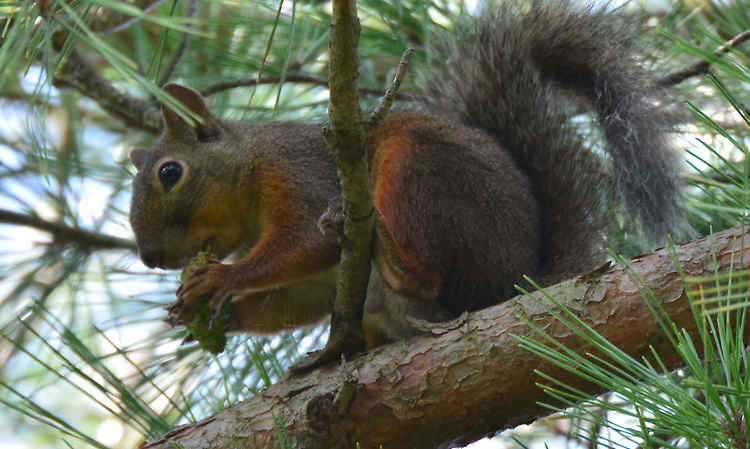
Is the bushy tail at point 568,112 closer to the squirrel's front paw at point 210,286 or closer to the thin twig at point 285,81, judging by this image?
the thin twig at point 285,81

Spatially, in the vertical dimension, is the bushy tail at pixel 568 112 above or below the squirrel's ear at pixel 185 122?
below

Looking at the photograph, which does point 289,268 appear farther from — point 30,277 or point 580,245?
point 30,277

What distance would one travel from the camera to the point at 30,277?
262 centimetres

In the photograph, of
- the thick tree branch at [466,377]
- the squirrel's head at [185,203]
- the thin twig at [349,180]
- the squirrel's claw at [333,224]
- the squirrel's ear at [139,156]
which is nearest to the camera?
the thin twig at [349,180]

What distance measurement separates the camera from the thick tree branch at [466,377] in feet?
4.51

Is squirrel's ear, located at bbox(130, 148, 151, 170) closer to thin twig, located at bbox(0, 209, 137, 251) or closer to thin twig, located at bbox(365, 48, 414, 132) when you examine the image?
thin twig, located at bbox(0, 209, 137, 251)

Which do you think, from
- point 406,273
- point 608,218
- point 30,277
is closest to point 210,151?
point 406,273

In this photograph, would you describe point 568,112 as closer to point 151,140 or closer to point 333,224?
point 333,224

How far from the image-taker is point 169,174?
6.82 ft

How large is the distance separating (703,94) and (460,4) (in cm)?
89

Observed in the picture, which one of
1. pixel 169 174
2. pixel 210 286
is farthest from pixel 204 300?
pixel 169 174

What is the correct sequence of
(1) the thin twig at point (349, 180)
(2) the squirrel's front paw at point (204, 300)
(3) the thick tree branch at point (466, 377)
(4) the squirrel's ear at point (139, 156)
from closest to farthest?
(1) the thin twig at point (349, 180)
(3) the thick tree branch at point (466, 377)
(2) the squirrel's front paw at point (204, 300)
(4) the squirrel's ear at point (139, 156)

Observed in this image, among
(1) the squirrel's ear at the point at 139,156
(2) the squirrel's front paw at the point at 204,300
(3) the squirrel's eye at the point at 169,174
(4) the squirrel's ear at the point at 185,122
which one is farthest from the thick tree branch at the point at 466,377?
(1) the squirrel's ear at the point at 139,156

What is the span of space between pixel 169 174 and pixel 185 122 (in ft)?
0.67
